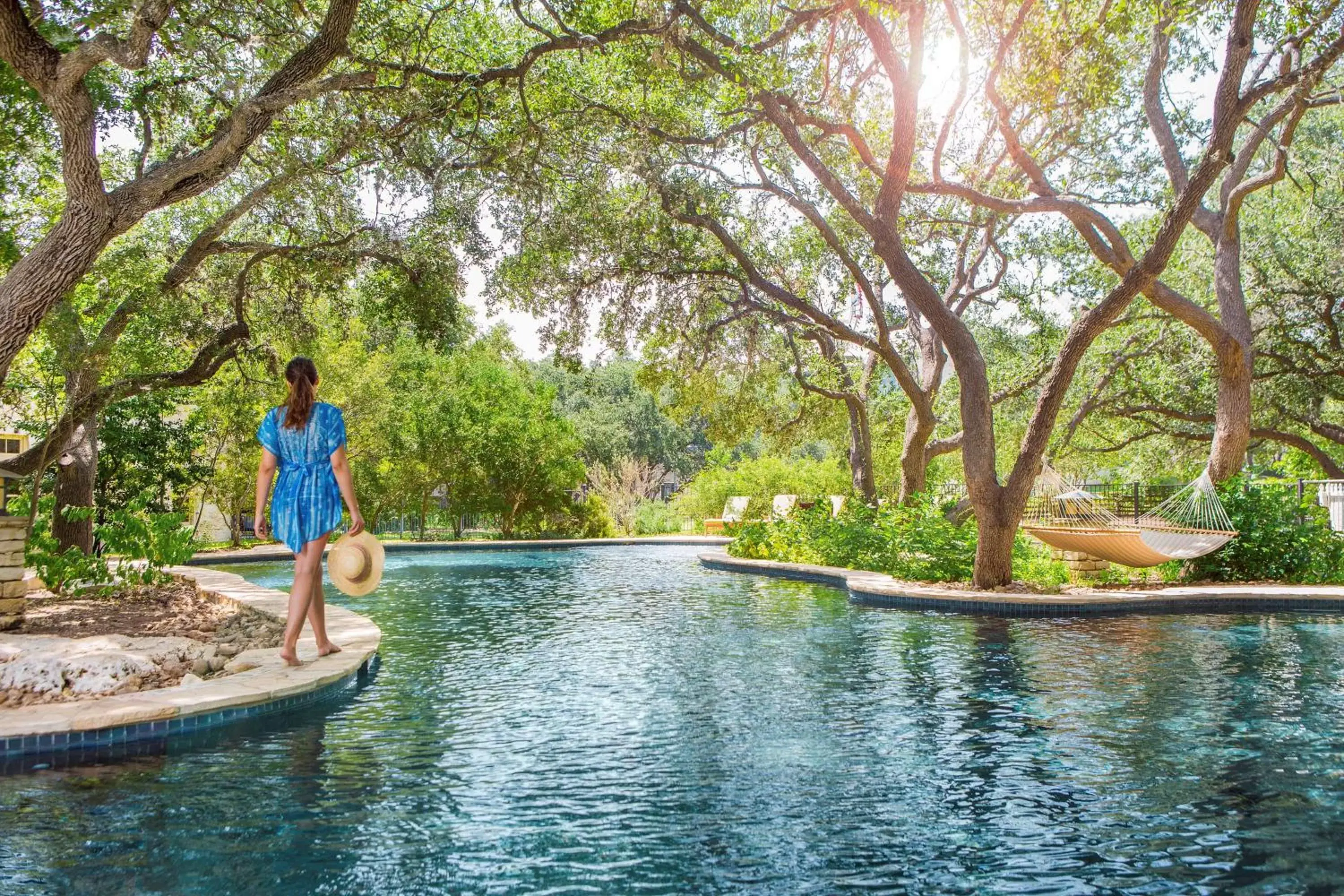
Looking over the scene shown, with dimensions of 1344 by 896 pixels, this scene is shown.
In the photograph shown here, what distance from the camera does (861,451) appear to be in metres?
16.9

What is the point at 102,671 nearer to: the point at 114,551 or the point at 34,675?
the point at 34,675

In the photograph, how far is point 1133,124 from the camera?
14.9 m

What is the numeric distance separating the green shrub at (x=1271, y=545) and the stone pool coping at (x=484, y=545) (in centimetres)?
1283

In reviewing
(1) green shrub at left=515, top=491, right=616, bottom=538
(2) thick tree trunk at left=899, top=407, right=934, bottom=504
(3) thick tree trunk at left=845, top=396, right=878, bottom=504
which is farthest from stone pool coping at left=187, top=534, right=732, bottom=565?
(2) thick tree trunk at left=899, top=407, right=934, bottom=504

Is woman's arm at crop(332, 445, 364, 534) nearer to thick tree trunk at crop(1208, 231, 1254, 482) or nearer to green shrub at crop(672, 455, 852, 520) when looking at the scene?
thick tree trunk at crop(1208, 231, 1254, 482)

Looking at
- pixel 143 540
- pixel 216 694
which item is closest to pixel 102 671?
pixel 216 694

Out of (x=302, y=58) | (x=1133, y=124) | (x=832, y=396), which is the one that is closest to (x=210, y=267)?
(x=302, y=58)

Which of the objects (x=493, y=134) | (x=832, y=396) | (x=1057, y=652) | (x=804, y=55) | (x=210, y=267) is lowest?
(x=1057, y=652)

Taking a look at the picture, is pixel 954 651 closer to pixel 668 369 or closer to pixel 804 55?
pixel 804 55

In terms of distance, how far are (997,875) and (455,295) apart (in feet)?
33.9

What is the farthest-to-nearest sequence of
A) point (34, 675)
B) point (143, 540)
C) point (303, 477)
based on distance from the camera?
point (143, 540), point (303, 477), point (34, 675)

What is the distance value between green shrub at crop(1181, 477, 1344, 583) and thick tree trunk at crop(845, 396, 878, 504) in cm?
573

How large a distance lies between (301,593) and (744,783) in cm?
300

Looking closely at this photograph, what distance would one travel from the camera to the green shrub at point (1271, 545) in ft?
37.9
